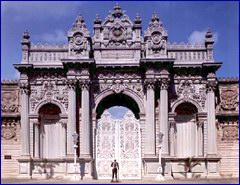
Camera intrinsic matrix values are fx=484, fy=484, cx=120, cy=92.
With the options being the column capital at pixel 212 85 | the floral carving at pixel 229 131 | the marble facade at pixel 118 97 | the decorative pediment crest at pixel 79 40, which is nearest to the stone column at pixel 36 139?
the marble facade at pixel 118 97

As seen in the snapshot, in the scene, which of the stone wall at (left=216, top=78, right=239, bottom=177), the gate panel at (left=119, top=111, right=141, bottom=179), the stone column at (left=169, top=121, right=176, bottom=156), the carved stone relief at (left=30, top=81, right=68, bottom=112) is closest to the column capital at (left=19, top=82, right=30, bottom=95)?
the carved stone relief at (left=30, top=81, right=68, bottom=112)

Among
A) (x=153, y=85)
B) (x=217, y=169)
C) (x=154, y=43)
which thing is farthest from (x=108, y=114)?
(x=217, y=169)

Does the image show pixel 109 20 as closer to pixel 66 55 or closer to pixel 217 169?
pixel 66 55

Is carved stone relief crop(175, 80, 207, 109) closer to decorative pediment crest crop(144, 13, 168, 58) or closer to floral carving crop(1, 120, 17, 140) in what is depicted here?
decorative pediment crest crop(144, 13, 168, 58)

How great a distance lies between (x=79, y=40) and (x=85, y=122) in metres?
5.14

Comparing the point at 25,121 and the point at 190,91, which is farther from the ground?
the point at 190,91

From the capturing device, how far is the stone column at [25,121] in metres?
29.4

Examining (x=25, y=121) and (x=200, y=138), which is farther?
(x=200, y=138)

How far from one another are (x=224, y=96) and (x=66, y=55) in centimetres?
1059

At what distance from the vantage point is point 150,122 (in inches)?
1148

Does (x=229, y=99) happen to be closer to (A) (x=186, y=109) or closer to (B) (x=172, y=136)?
(A) (x=186, y=109)

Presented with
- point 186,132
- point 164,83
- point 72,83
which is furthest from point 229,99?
point 72,83

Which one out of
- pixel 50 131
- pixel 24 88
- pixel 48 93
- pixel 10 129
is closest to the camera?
pixel 24 88

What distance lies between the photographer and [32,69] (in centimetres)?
3039
